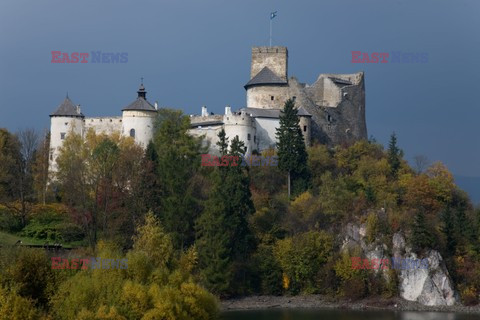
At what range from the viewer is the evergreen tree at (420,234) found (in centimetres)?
6184

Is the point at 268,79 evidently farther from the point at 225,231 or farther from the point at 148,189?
the point at 225,231

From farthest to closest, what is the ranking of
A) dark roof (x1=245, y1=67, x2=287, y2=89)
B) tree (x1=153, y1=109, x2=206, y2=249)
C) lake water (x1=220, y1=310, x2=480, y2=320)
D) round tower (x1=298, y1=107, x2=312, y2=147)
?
dark roof (x1=245, y1=67, x2=287, y2=89)
round tower (x1=298, y1=107, x2=312, y2=147)
tree (x1=153, y1=109, x2=206, y2=249)
lake water (x1=220, y1=310, x2=480, y2=320)

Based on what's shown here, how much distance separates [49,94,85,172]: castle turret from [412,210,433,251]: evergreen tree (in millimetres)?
23734

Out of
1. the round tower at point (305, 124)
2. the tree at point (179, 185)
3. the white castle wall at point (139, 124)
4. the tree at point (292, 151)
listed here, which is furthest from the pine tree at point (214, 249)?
the round tower at point (305, 124)

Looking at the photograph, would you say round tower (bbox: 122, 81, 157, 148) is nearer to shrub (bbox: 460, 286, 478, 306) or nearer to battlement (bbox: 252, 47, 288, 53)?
battlement (bbox: 252, 47, 288, 53)

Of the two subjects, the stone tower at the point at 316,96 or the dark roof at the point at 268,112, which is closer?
the dark roof at the point at 268,112

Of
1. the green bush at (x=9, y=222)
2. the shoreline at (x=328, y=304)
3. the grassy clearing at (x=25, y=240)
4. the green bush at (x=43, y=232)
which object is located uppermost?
the green bush at (x=9, y=222)

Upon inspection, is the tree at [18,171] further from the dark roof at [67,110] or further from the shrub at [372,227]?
the shrub at [372,227]

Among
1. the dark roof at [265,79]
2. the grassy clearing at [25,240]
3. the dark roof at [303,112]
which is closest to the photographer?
the grassy clearing at [25,240]

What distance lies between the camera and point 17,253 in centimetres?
4259

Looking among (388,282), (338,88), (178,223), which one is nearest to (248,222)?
(178,223)

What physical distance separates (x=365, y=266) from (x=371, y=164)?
8.06 metres

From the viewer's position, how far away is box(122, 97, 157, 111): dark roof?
67.9 meters

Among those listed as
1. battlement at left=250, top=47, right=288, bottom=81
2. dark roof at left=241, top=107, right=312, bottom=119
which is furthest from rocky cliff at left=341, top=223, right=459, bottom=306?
battlement at left=250, top=47, right=288, bottom=81
